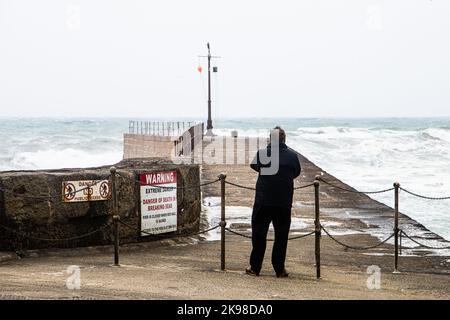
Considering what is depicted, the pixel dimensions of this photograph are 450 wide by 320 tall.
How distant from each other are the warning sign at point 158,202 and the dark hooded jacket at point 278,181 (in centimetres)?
259

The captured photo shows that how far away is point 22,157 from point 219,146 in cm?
1906

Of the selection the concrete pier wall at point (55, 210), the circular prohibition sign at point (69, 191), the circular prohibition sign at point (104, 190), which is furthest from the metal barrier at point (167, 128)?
the circular prohibition sign at point (69, 191)

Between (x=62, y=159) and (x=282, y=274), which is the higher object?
(x=282, y=274)

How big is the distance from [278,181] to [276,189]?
3.8 inches

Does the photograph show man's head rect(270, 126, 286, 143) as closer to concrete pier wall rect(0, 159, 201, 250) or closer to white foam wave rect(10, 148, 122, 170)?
concrete pier wall rect(0, 159, 201, 250)

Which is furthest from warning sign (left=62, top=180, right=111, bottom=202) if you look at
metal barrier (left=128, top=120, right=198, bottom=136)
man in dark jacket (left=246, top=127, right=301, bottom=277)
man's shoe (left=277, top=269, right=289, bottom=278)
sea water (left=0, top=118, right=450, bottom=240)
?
metal barrier (left=128, top=120, right=198, bottom=136)

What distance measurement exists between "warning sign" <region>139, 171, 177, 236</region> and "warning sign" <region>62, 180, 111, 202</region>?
61cm

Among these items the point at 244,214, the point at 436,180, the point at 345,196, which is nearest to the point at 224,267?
the point at 244,214

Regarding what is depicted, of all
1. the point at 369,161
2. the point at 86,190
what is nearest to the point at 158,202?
the point at 86,190

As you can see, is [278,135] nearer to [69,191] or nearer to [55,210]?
[69,191]

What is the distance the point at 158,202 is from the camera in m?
10.5

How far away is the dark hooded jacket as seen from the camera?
8.03m

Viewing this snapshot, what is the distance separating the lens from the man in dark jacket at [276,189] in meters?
8.04
